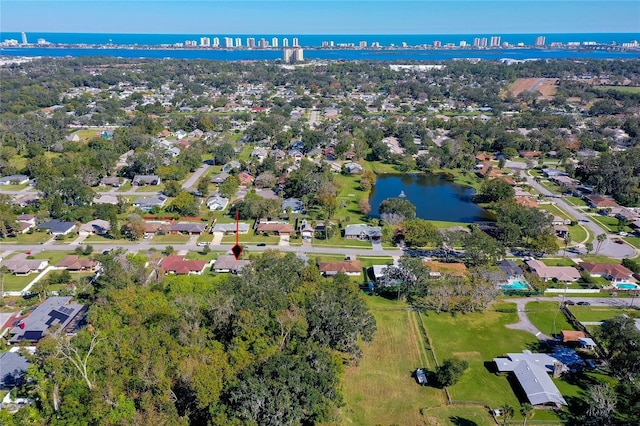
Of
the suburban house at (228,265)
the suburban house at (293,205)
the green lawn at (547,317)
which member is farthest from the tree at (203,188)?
the green lawn at (547,317)

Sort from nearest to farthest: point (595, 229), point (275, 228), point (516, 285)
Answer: point (516, 285) < point (275, 228) < point (595, 229)

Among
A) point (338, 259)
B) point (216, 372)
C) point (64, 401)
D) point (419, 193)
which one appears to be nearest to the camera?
point (64, 401)

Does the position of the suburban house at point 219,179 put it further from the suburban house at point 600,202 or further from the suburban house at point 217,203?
the suburban house at point 600,202

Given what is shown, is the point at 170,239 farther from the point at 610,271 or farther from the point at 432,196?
the point at 610,271

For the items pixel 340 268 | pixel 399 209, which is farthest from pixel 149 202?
pixel 399 209

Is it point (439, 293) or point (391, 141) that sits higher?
point (391, 141)

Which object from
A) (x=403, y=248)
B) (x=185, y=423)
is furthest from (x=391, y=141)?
(x=185, y=423)

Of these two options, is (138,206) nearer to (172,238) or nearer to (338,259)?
(172,238)
